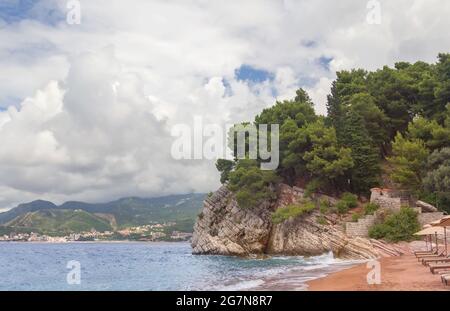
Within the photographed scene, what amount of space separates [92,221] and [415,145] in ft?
574

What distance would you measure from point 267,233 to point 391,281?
29.9 metres

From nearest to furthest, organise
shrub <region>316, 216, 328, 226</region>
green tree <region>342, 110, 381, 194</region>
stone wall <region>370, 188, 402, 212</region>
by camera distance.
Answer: stone wall <region>370, 188, 402, 212</region>
shrub <region>316, 216, 328, 226</region>
green tree <region>342, 110, 381, 194</region>

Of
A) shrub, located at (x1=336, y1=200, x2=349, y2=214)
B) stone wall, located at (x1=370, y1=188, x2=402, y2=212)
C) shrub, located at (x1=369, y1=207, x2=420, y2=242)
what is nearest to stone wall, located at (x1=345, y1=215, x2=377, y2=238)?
shrub, located at (x1=369, y1=207, x2=420, y2=242)

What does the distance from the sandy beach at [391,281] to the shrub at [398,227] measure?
9617 mm

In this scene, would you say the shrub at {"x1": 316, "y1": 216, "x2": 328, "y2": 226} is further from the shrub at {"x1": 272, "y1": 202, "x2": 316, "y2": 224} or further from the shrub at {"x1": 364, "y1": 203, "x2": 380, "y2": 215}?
the shrub at {"x1": 364, "y1": 203, "x2": 380, "y2": 215}

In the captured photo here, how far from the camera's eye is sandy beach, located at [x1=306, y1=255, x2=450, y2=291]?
1673cm

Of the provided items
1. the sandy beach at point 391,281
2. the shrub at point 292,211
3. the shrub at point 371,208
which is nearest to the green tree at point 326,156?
the shrub at point 292,211

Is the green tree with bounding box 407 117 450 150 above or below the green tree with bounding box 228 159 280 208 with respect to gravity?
above

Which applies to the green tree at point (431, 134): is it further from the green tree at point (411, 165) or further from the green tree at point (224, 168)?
the green tree at point (224, 168)

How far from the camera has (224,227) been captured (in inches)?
2014

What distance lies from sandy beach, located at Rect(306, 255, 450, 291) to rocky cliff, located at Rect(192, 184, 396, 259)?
36.1ft

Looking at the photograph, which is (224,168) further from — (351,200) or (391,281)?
(391,281)
